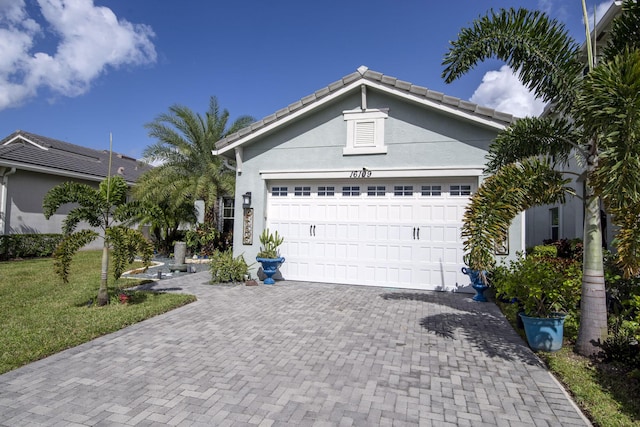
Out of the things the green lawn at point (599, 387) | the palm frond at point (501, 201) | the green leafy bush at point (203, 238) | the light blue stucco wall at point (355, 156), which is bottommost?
the green lawn at point (599, 387)

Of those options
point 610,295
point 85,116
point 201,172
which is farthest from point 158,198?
point 610,295

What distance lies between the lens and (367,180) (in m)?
9.68

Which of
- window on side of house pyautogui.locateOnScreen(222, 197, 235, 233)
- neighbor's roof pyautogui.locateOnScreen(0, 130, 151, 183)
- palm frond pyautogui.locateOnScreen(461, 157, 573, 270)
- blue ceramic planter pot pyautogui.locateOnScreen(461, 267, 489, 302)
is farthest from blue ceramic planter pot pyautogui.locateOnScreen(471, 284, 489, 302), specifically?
neighbor's roof pyautogui.locateOnScreen(0, 130, 151, 183)

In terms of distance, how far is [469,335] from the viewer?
557 cm

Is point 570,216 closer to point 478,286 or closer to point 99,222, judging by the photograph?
point 478,286

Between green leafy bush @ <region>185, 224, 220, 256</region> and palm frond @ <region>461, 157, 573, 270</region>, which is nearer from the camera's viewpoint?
palm frond @ <region>461, 157, 573, 270</region>

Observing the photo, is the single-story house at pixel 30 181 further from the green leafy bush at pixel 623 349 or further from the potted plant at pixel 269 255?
the green leafy bush at pixel 623 349

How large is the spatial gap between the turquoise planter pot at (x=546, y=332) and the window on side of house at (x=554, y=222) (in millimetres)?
9779

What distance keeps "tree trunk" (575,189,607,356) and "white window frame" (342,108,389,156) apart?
17.8 feet

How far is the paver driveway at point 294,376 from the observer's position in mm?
3201

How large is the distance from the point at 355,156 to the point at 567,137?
5258mm

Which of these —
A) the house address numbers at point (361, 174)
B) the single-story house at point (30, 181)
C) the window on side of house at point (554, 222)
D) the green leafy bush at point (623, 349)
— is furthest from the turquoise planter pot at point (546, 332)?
the single-story house at point (30, 181)

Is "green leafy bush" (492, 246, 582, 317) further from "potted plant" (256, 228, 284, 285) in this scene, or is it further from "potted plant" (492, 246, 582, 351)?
"potted plant" (256, 228, 284, 285)

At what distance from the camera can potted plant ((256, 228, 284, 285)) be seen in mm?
9625
